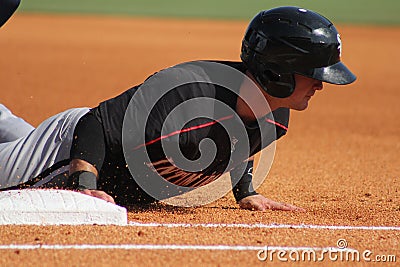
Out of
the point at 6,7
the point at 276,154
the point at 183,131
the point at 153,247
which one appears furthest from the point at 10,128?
the point at 276,154

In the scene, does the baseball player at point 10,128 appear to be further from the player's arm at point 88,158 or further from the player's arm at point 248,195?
the player's arm at point 248,195

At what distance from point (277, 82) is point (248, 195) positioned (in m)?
0.82

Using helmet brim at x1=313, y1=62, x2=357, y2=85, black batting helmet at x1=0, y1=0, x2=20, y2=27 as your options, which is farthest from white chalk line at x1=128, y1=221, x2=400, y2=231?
black batting helmet at x1=0, y1=0, x2=20, y2=27

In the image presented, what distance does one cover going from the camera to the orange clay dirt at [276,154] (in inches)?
138

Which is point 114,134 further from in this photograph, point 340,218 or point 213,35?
point 213,35

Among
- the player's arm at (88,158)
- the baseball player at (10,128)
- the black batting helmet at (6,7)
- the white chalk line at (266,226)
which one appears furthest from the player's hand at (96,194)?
the black batting helmet at (6,7)

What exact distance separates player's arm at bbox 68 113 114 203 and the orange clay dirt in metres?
0.25

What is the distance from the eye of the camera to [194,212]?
434 cm

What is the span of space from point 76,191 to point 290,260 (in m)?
1.14

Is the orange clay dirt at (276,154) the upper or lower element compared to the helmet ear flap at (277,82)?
lower

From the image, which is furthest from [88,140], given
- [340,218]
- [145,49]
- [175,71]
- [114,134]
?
[145,49]

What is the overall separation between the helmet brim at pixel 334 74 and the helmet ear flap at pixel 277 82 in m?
0.13

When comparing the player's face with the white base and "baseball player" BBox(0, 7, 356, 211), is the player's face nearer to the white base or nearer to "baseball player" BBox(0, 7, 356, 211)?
"baseball player" BBox(0, 7, 356, 211)

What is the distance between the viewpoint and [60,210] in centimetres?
375
